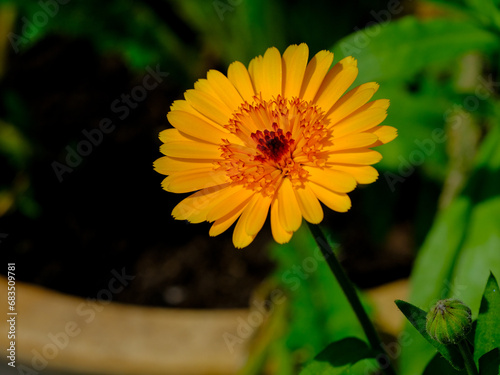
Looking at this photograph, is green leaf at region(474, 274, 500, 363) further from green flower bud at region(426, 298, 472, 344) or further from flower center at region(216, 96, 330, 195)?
flower center at region(216, 96, 330, 195)

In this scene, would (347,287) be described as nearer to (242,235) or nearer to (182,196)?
(242,235)

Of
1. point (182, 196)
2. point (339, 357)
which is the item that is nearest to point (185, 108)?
point (339, 357)

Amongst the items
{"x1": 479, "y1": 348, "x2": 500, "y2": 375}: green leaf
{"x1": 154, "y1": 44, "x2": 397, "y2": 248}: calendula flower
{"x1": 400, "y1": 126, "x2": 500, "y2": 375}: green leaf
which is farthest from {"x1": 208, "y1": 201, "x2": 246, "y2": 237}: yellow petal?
{"x1": 400, "y1": 126, "x2": 500, "y2": 375}: green leaf

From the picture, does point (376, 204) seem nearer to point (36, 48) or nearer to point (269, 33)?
point (269, 33)

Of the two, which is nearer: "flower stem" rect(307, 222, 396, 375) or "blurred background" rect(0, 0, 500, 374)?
"flower stem" rect(307, 222, 396, 375)

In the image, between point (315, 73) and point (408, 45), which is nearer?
point (315, 73)

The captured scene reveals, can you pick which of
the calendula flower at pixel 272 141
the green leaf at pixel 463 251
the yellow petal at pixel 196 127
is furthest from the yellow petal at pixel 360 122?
the green leaf at pixel 463 251
